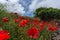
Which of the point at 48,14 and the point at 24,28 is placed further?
the point at 48,14

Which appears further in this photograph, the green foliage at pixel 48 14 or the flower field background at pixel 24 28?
the green foliage at pixel 48 14

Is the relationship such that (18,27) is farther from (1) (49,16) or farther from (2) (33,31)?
(1) (49,16)

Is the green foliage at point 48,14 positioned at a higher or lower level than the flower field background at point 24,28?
lower

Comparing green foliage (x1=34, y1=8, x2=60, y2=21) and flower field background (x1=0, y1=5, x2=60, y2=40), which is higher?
flower field background (x1=0, y1=5, x2=60, y2=40)


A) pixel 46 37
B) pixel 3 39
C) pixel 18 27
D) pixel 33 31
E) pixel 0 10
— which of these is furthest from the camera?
pixel 0 10

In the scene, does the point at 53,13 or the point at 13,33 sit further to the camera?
the point at 53,13

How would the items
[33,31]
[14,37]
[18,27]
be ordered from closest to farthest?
1. [33,31]
2. [14,37]
3. [18,27]

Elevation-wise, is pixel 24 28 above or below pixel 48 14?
above

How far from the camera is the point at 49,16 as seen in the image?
13.5 m

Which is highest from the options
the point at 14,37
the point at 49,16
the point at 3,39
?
the point at 3,39

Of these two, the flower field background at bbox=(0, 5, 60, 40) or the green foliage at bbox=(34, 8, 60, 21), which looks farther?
the green foliage at bbox=(34, 8, 60, 21)

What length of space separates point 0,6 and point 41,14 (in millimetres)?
7210

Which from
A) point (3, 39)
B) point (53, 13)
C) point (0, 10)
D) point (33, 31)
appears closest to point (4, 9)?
point (0, 10)

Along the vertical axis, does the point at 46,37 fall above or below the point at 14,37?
below
